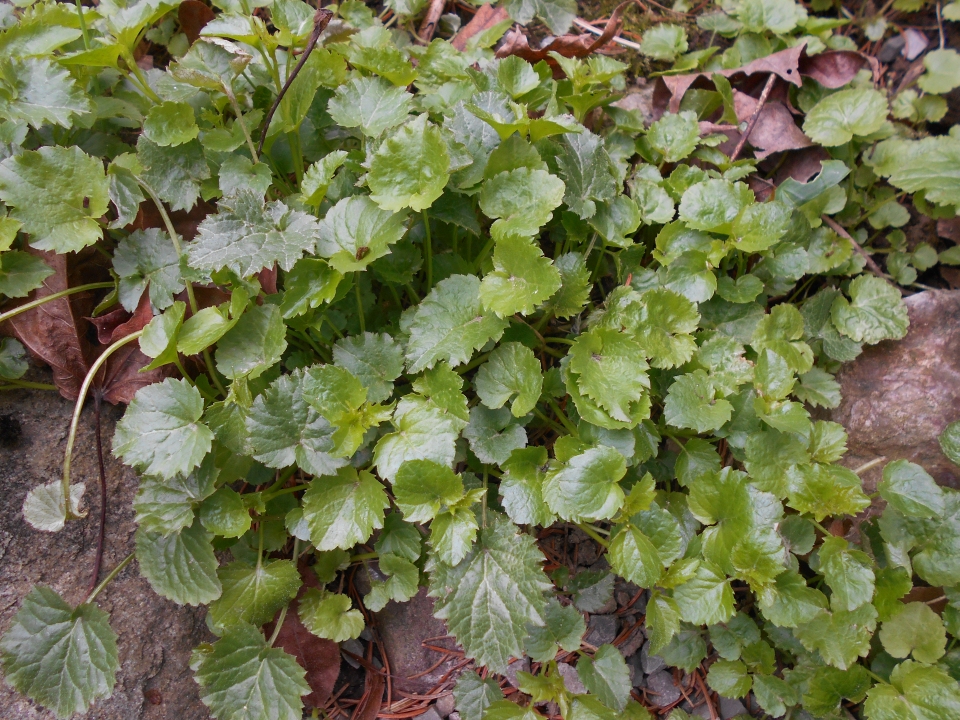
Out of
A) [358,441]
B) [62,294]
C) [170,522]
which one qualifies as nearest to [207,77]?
[62,294]

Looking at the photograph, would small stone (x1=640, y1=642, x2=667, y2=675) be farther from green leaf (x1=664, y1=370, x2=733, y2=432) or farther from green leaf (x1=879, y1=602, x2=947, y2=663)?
green leaf (x1=664, y1=370, x2=733, y2=432)

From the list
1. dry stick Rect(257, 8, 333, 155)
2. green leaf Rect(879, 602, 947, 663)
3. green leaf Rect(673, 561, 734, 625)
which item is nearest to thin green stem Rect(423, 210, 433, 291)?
dry stick Rect(257, 8, 333, 155)

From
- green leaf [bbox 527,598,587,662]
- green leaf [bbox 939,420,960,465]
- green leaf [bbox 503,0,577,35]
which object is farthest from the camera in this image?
green leaf [bbox 503,0,577,35]

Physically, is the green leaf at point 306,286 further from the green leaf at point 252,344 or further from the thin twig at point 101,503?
the thin twig at point 101,503

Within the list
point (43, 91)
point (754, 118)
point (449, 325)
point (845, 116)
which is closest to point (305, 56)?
point (43, 91)

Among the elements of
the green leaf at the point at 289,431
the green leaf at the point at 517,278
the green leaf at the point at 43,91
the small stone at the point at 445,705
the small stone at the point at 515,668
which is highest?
the green leaf at the point at 43,91

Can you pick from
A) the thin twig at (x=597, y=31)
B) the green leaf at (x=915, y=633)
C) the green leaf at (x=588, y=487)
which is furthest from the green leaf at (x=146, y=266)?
the green leaf at (x=915, y=633)
